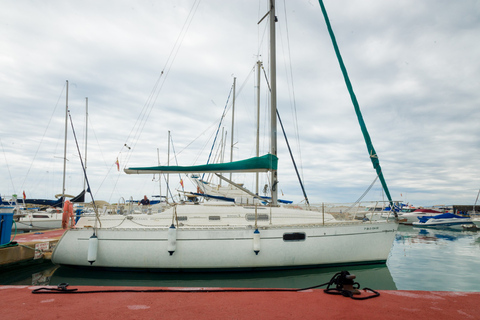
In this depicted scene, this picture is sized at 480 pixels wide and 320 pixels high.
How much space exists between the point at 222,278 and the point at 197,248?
4.05ft

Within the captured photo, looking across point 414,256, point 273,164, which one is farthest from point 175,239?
point 414,256

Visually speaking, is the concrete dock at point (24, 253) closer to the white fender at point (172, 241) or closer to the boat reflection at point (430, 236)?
the white fender at point (172, 241)

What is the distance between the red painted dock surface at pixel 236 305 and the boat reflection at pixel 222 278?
448 centimetres

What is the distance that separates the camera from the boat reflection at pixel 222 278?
28.5ft

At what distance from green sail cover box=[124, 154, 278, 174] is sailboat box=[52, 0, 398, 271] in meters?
0.08

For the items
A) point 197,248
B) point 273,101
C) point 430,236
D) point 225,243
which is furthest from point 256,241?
point 430,236

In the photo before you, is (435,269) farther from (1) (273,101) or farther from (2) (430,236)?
(2) (430,236)

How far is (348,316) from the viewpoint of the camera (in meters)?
3.44

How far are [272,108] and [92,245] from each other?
8359 millimetres

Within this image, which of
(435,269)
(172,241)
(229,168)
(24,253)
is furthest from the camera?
(435,269)

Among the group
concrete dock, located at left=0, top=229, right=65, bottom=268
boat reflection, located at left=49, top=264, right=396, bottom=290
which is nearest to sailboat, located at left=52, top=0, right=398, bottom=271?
boat reflection, located at left=49, top=264, right=396, bottom=290

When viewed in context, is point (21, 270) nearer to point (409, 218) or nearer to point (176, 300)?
point (176, 300)

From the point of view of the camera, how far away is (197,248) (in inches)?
365

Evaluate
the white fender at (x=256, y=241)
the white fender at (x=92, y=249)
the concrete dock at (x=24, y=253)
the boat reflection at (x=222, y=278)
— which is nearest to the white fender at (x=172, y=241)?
the boat reflection at (x=222, y=278)
